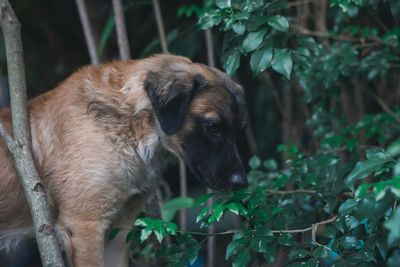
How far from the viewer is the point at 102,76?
372 cm

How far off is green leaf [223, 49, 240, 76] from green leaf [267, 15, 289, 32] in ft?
0.88

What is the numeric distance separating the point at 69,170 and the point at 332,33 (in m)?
2.43

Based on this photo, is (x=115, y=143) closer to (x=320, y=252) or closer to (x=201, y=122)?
(x=201, y=122)

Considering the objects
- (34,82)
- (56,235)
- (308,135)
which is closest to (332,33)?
(308,135)

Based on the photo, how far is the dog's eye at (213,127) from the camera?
138 inches

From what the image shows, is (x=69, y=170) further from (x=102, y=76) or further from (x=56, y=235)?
(x=102, y=76)

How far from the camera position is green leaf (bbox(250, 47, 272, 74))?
326 centimetres

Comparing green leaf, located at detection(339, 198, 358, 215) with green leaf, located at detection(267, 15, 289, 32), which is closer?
green leaf, located at detection(339, 198, 358, 215)

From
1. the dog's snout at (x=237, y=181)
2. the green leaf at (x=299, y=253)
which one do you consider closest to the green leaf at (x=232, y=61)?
the dog's snout at (x=237, y=181)

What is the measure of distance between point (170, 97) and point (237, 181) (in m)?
0.57

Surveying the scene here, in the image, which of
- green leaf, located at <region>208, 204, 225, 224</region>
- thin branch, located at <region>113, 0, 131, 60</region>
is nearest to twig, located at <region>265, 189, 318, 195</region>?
green leaf, located at <region>208, 204, 225, 224</region>

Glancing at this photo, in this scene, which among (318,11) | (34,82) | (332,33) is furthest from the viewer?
(34,82)

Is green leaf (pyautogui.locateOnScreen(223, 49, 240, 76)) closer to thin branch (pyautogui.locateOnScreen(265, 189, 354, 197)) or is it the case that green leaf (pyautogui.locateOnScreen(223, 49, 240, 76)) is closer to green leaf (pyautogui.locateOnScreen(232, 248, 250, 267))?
thin branch (pyautogui.locateOnScreen(265, 189, 354, 197))

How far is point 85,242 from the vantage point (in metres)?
3.32
